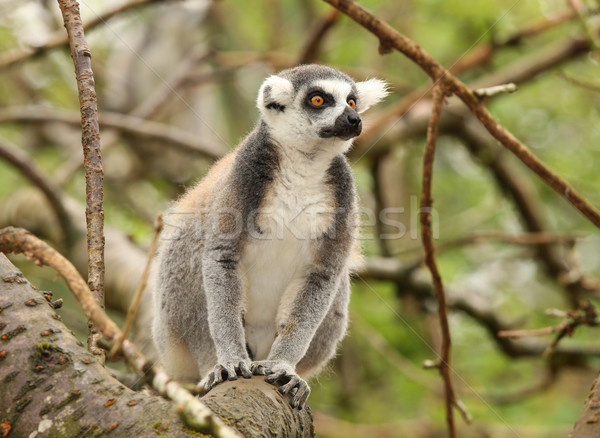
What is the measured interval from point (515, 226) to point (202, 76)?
505 centimetres

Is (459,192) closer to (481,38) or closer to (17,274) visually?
(481,38)

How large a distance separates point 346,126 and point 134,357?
270 cm

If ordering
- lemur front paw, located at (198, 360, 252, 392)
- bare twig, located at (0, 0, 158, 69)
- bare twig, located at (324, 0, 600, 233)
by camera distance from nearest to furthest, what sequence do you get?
lemur front paw, located at (198, 360, 252, 392) < bare twig, located at (324, 0, 600, 233) < bare twig, located at (0, 0, 158, 69)

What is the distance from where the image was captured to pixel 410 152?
30.2ft

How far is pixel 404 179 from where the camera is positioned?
9.16 m

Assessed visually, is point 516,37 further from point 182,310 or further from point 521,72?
point 182,310

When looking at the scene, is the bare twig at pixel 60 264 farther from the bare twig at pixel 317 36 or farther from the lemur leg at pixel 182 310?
the bare twig at pixel 317 36

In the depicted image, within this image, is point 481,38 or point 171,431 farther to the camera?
point 481,38

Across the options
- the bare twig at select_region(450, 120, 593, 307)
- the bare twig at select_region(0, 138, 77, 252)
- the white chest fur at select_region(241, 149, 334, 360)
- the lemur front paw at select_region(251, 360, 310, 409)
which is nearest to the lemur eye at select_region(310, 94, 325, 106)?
the white chest fur at select_region(241, 149, 334, 360)

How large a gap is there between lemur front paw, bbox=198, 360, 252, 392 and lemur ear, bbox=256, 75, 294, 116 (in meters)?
1.73

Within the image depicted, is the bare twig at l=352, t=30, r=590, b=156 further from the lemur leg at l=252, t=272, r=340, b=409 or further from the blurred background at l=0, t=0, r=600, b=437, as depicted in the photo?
the lemur leg at l=252, t=272, r=340, b=409

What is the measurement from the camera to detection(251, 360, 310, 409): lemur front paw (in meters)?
2.88

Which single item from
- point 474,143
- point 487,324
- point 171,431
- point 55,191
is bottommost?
point 487,324

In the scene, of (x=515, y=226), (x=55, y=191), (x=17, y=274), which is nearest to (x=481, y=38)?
(x=515, y=226)
